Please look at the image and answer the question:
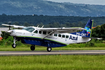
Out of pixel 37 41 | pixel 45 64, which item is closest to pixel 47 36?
pixel 37 41

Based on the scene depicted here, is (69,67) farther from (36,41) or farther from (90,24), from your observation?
(90,24)

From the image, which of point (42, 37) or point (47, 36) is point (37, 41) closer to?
point (42, 37)

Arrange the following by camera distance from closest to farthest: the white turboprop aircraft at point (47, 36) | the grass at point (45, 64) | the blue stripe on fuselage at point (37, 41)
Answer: the grass at point (45, 64)
the white turboprop aircraft at point (47, 36)
the blue stripe on fuselage at point (37, 41)

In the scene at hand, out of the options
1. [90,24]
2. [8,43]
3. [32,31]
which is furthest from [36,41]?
[8,43]

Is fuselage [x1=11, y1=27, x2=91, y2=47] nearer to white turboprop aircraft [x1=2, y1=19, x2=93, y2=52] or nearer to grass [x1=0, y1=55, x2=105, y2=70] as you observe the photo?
white turboprop aircraft [x1=2, y1=19, x2=93, y2=52]

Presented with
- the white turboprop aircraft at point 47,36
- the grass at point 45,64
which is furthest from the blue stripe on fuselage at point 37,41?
the grass at point 45,64

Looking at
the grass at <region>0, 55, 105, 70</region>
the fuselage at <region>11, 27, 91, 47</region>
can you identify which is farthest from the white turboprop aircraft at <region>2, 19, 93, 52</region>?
the grass at <region>0, 55, 105, 70</region>

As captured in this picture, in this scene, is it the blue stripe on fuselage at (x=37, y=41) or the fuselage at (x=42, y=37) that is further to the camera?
the blue stripe on fuselage at (x=37, y=41)

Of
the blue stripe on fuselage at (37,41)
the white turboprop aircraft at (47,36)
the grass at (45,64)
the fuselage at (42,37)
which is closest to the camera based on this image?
the grass at (45,64)

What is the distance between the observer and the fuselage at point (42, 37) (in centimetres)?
3746

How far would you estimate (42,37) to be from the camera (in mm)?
38906

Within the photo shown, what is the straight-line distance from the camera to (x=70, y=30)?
124 ft

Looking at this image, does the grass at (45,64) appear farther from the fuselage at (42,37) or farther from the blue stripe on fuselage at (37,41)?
the blue stripe on fuselage at (37,41)

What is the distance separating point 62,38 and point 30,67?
715 inches
